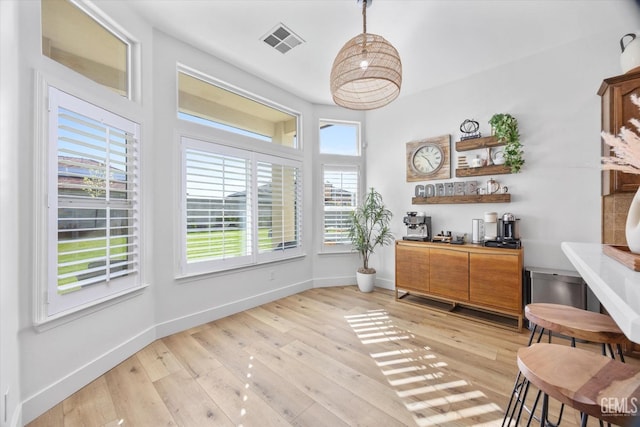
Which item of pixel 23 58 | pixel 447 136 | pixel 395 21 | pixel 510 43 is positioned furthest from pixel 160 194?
pixel 510 43

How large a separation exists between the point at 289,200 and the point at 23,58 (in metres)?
2.80

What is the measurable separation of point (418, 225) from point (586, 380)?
115 inches

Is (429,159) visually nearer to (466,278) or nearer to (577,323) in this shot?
(466,278)

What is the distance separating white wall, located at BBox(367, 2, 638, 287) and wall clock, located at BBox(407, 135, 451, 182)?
0.11 m

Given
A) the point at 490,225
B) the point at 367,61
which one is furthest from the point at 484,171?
the point at 367,61

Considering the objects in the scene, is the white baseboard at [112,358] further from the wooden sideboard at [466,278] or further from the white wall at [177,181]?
the wooden sideboard at [466,278]

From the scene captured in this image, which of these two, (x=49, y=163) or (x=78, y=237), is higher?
(x=49, y=163)

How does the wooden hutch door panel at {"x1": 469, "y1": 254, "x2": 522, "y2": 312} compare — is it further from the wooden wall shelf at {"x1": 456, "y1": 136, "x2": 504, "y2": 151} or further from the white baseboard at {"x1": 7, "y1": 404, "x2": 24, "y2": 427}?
the white baseboard at {"x1": 7, "y1": 404, "x2": 24, "y2": 427}

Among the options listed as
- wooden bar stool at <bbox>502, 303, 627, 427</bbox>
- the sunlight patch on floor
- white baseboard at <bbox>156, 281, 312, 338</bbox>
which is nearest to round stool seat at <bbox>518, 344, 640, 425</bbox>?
wooden bar stool at <bbox>502, 303, 627, 427</bbox>

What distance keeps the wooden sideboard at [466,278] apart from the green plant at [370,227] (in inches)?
21.5

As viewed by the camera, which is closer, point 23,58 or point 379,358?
point 23,58

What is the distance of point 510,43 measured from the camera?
2750 mm

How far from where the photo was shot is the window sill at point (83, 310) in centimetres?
168

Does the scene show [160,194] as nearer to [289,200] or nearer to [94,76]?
[94,76]
